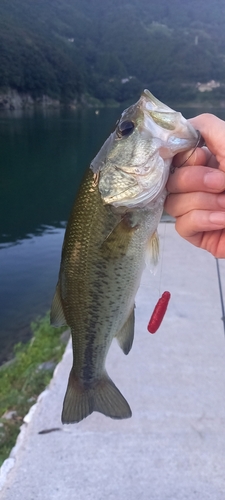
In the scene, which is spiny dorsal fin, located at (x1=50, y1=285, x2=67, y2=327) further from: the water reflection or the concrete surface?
the water reflection

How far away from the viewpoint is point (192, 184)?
6.44 ft

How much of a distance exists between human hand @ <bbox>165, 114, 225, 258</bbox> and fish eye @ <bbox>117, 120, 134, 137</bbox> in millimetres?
261

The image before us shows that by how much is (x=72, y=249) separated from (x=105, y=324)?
16.5 inches

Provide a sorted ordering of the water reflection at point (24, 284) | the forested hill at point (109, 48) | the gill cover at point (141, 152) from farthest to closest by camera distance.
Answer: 1. the forested hill at point (109, 48)
2. the water reflection at point (24, 284)
3. the gill cover at point (141, 152)

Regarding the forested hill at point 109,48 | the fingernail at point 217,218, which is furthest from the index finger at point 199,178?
the forested hill at point 109,48

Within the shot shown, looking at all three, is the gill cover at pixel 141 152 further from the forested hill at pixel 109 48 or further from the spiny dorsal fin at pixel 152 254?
the forested hill at pixel 109 48

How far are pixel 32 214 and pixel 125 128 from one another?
57.5 feet

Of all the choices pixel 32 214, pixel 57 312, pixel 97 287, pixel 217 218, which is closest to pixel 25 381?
pixel 57 312

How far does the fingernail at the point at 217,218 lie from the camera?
82.0 inches

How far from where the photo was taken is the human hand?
1.94 metres

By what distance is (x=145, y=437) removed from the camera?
3.29 metres

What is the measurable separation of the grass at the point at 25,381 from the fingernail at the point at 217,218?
256cm

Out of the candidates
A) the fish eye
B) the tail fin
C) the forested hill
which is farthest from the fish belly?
the forested hill

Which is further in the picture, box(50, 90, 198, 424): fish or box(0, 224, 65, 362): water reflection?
box(0, 224, 65, 362): water reflection
